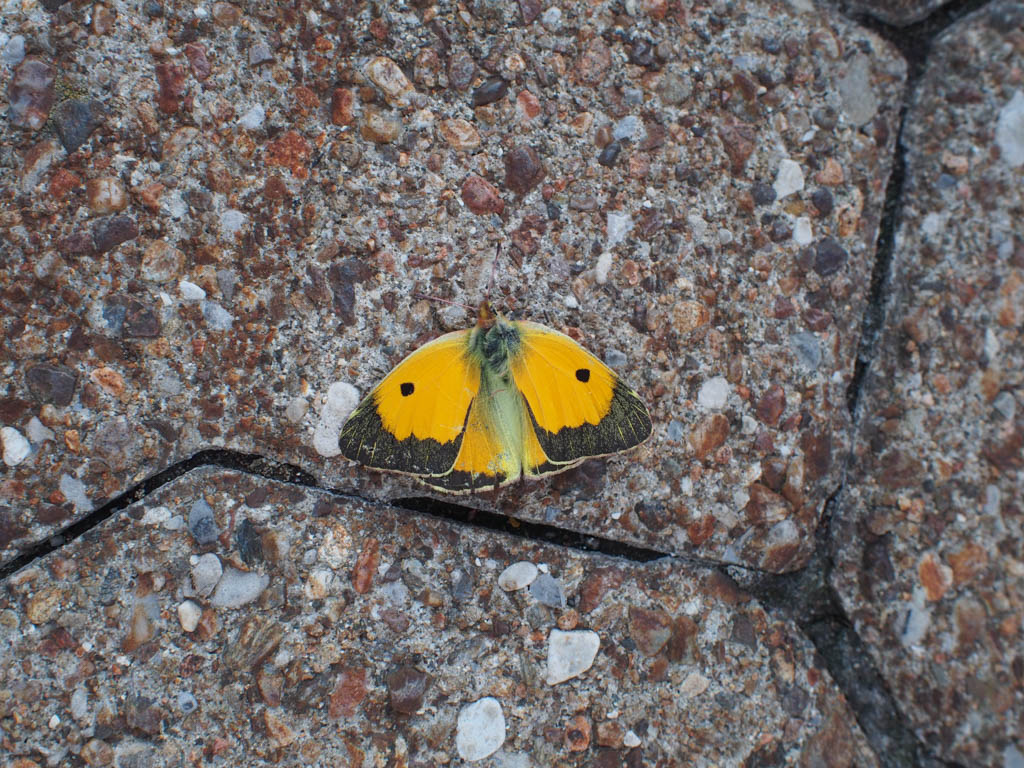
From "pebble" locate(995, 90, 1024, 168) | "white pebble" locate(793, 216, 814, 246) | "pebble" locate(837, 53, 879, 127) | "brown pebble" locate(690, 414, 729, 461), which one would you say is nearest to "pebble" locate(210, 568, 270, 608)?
"brown pebble" locate(690, 414, 729, 461)

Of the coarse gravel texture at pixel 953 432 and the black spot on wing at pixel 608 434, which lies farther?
the coarse gravel texture at pixel 953 432

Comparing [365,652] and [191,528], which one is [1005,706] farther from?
[191,528]

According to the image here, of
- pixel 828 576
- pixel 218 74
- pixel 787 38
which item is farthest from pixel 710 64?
pixel 828 576

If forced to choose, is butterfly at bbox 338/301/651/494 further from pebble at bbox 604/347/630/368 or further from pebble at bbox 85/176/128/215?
pebble at bbox 85/176/128/215

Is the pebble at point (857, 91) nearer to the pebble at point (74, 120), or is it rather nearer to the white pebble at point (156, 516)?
the pebble at point (74, 120)

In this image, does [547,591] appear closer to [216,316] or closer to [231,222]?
[216,316]

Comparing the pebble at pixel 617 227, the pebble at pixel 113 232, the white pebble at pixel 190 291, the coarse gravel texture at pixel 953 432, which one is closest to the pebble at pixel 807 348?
the coarse gravel texture at pixel 953 432

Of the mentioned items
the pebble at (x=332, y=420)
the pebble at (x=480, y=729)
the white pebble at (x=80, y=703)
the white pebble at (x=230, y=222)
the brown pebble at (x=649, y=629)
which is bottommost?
the white pebble at (x=80, y=703)
